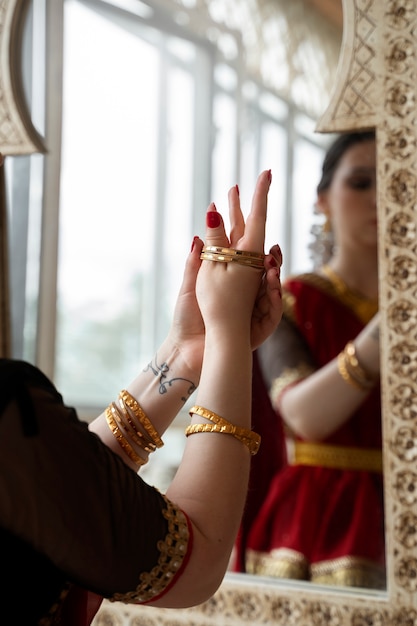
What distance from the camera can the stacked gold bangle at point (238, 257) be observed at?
0.67 m

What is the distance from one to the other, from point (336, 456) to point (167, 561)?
60cm

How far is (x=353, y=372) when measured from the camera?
42.2 inches

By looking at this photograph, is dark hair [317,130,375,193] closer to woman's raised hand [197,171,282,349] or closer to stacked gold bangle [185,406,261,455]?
woman's raised hand [197,171,282,349]

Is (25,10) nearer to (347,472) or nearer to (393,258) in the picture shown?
(393,258)

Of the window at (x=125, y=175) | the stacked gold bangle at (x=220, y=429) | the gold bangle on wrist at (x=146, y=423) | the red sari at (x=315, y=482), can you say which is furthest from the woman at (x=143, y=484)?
the window at (x=125, y=175)

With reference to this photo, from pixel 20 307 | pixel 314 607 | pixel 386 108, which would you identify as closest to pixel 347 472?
pixel 314 607

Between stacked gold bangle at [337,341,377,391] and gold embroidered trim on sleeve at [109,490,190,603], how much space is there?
53cm

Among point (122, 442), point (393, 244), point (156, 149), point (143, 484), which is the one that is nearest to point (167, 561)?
point (143, 484)

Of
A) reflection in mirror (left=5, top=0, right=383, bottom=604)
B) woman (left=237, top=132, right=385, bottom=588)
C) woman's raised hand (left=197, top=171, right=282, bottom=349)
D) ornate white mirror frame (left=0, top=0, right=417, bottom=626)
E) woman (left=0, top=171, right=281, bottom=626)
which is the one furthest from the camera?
reflection in mirror (left=5, top=0, right=383, bottom=604)

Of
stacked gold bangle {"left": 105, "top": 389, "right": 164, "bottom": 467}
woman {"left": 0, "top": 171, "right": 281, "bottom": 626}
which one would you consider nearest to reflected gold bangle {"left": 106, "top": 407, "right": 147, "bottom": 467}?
stacked gold bangle {"left": 105, "top": 389, "right": 164, "bottom": 467}

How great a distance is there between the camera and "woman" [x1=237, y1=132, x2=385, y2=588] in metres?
1.07

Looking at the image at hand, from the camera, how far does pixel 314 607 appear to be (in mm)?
1021

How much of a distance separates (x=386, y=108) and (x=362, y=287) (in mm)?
255

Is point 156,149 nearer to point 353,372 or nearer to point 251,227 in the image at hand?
point 353,372
